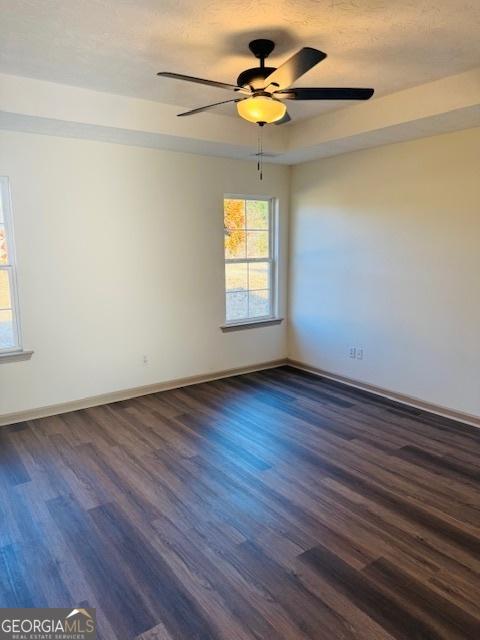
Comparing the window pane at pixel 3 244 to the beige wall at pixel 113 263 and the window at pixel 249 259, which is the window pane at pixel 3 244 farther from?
the window at pixel 249 259

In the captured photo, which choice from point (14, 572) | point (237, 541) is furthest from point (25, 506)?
point (237, 541)

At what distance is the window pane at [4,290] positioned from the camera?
12.3 ft

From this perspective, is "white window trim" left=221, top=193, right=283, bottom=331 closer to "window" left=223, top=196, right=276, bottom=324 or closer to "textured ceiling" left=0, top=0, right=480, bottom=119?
"window" left=223, top=196, right=276, bottom=324

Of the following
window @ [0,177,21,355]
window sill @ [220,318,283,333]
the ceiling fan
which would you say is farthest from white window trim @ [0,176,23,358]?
window sill @ [220,318,283,333]

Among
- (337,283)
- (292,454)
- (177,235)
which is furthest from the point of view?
(337,283)

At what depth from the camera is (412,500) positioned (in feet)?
8.77

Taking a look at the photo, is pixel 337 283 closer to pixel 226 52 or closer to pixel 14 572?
pixel 226 52

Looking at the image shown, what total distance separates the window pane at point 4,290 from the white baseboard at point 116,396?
1.00 m

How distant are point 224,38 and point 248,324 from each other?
3299 mm

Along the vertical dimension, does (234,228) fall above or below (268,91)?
below

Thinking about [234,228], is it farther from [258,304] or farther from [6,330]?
[6,330]

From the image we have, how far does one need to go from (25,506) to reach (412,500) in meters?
2.41

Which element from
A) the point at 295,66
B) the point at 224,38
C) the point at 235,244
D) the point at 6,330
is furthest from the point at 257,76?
the point at 6,330

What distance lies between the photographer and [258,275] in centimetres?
543
